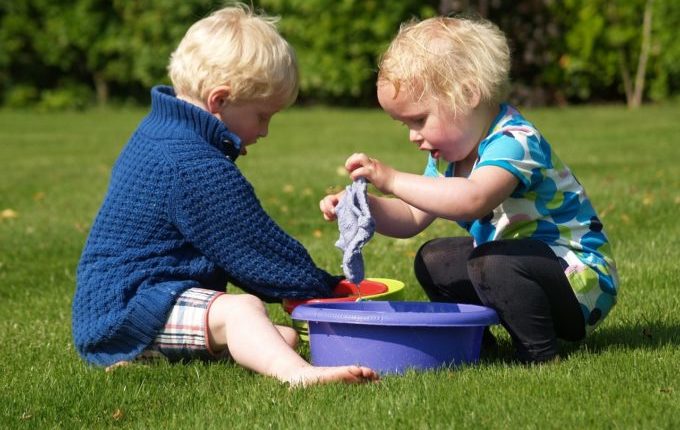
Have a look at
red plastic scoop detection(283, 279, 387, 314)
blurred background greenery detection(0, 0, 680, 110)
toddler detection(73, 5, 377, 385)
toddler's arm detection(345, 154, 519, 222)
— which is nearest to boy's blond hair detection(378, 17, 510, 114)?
toddler's arm detection(345, 154, 519, 222)

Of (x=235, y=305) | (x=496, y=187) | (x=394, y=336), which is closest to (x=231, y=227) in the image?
(x=235, y=305)

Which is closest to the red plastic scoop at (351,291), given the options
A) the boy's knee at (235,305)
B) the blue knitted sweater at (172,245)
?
the blue knitted sweater at (172,245)

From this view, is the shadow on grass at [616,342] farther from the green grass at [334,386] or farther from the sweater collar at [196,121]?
the sweater collar at [196,121]

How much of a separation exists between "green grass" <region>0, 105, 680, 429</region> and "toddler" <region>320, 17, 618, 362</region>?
0.18 metres

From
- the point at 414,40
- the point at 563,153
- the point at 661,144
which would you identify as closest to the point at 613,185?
the point at 563,153

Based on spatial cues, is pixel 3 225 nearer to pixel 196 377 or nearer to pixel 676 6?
pixel 196 377

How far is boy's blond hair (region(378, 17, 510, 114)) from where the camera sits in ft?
10.7

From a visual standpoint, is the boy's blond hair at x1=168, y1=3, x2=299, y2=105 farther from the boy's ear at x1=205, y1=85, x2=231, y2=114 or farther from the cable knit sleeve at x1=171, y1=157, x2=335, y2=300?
the cable knit sleeve at x1=171, y1=157, x2=335, y2=300

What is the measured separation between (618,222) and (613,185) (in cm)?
166

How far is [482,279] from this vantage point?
3.24 m

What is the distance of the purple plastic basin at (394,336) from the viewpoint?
3.06m

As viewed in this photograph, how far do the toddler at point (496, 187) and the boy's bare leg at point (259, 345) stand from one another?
1.36 ft

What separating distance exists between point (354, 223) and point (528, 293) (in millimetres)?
545

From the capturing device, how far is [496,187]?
3176 mm
